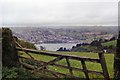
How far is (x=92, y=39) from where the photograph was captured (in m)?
23.4

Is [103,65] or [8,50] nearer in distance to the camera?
[103,65]

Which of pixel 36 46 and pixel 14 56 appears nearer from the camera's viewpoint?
pixel 14 56

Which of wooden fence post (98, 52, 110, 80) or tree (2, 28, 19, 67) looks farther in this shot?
tree (2, 28, 19, 67)

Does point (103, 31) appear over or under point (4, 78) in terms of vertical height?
→ over

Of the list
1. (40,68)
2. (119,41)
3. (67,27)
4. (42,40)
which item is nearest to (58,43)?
(42,40)

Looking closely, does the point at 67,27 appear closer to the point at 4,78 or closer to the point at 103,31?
the point at 103,31

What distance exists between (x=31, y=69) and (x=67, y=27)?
506 inches

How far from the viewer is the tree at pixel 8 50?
11697mm

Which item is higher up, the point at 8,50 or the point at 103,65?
the point at 8,50

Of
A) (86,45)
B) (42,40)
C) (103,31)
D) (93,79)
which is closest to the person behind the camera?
(93,79)

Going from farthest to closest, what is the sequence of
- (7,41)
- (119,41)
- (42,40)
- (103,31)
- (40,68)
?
(103,31) < (42,40) < (7,41) < (40,68) < (119,41)

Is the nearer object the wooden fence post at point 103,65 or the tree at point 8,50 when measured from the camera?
the wooden fence post at point 103,65

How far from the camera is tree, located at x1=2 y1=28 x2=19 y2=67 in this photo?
11.7 m

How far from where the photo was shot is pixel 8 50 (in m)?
11.9
